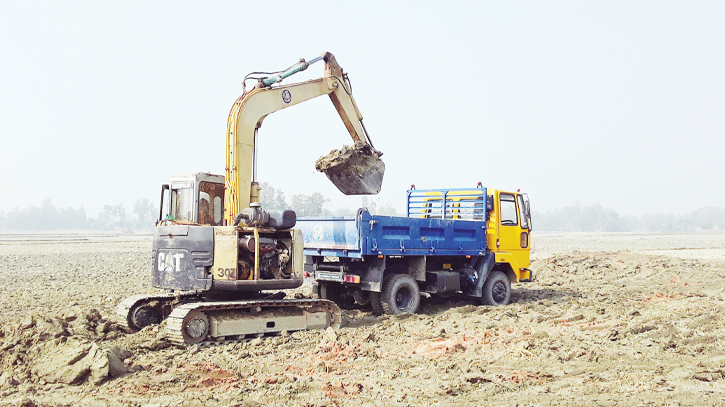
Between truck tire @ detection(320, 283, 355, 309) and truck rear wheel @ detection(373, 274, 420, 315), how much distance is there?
4.43ft

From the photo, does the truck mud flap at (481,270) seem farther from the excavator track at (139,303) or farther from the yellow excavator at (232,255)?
the excavator track at (139,303)

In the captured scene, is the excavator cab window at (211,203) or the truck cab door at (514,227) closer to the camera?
the excavator cab window at (211,203)

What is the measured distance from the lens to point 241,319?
373 inches

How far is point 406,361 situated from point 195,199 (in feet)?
14.7

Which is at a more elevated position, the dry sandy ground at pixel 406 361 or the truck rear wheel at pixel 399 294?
the truck rear wheel at pixel 399 294

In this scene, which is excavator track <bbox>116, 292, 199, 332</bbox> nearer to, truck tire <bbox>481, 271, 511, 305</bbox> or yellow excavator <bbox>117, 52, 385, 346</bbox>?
yellow excavator <bbox>117, 52, 385, 346</bbox>

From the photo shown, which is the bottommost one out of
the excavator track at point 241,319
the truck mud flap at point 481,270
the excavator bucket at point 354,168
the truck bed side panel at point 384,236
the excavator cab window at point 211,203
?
the excavator track at point 241,319

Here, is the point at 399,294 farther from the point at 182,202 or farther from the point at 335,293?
the point at 182,202

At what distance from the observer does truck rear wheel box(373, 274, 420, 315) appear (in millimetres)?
11969

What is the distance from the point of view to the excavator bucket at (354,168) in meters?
12.6

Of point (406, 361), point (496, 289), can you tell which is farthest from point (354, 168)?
point (406, 361)

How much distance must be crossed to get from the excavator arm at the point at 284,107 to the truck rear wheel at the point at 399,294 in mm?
Answer: 1995

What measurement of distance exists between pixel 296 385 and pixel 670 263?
67.2 feet

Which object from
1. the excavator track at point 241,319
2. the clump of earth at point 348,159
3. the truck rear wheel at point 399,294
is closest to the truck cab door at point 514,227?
the truck rear wheel at point 399,294
